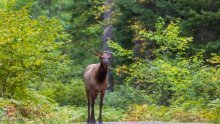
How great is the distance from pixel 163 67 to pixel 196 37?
404 cm

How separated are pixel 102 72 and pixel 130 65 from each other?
813cm

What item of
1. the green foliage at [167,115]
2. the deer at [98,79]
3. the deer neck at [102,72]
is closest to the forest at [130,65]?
the green foliage at [167,115]

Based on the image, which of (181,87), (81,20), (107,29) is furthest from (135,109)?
(81,20)

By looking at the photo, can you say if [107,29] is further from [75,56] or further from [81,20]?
[75,56]

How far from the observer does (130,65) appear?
22.1 m

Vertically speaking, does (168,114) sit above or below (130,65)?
above

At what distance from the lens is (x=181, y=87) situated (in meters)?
18.6

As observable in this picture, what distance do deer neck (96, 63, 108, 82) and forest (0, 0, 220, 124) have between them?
1292 mm

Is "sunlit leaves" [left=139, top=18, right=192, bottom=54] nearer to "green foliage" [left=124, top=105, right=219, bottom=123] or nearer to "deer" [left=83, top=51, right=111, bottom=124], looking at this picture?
"green foliage" [left=124, top=105, right=219, bottom=123]

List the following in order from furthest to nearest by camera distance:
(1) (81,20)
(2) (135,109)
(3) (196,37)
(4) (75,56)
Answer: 1. (4) (75,56)
2. (1) (81,20)
3. (3) (196,37)
4. (2) (135,109)

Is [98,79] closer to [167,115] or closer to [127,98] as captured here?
[167,115]

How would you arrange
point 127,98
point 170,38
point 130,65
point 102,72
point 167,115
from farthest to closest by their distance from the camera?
point 130,65 → point 170,38 → point 127,98 → point 167,115 → point 102,72

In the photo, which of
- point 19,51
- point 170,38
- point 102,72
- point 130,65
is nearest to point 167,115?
point 102,72

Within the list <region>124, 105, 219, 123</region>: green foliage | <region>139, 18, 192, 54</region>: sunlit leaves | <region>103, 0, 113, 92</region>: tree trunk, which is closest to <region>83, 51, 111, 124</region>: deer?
<region>124, 105, 219, 123</region>: green foliage
